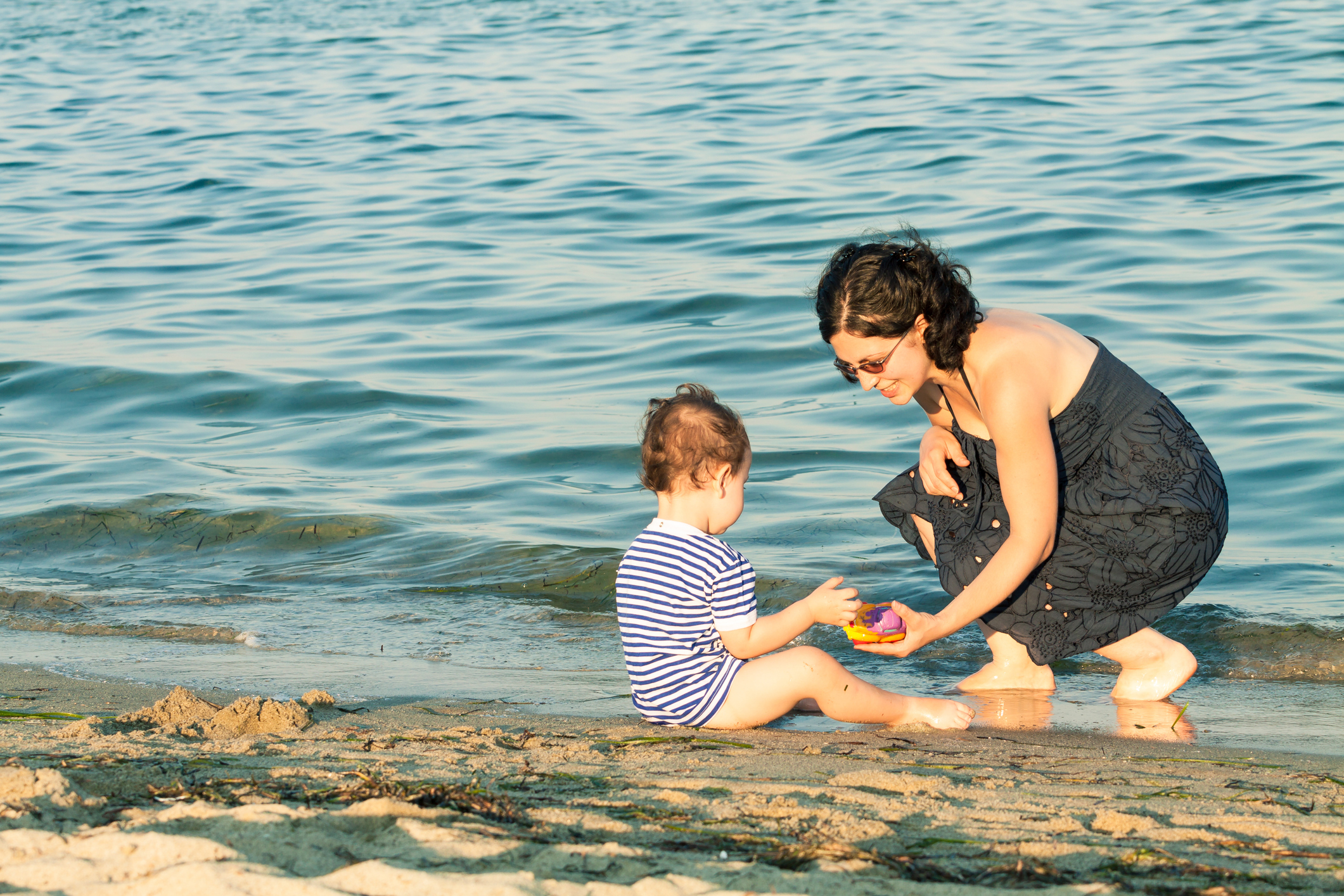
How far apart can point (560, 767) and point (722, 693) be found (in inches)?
29.2

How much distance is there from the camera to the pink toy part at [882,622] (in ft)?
12.0

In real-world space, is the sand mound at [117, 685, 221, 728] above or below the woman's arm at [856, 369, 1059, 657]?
below

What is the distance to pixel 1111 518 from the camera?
13.2ft

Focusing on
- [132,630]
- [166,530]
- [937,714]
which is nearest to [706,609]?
[937,714]

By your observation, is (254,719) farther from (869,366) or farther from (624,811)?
(869,366)

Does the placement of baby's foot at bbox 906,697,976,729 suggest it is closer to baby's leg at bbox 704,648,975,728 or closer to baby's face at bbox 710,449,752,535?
baby's leg at bbox 704,648,975,728

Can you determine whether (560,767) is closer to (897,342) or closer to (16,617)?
(897,342)

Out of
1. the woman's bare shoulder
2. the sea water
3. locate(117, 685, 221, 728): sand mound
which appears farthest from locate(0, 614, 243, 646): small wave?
the woman's bare shoulder

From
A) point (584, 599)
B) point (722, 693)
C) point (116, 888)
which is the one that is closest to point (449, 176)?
point (584, 599)

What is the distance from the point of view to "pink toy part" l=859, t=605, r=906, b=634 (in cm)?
366

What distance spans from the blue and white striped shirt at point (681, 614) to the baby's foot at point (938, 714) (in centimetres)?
57

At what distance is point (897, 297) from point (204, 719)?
7.26ft

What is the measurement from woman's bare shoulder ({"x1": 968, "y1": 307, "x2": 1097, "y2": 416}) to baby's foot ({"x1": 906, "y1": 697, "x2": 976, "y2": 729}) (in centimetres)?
92

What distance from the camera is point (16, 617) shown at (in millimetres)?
5570
